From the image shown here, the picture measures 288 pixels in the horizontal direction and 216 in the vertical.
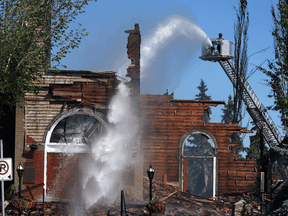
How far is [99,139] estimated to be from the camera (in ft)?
70.5

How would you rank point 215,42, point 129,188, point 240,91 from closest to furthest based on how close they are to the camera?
point 129,188 < point 240,91 < point 215,42

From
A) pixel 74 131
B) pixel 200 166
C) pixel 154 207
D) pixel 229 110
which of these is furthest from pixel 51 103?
pixel 200 166

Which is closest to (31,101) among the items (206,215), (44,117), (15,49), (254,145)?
(44,117)

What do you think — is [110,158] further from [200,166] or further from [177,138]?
[200,166]

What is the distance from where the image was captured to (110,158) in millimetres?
21250

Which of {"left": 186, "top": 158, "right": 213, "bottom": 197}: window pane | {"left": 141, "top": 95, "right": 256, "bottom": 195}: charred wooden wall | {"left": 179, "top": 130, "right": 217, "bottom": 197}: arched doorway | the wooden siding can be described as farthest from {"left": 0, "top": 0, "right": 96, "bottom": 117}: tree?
{"left": 186, "top": 158, "right": 213, "bottom": 197}: window pane

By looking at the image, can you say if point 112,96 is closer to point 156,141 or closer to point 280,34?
point 156,141

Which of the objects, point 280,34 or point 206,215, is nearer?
point 206,215

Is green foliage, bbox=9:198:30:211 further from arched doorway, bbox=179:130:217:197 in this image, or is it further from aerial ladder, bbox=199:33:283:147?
arched doorway, bbox=179:130:217:197

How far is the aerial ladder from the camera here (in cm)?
2725

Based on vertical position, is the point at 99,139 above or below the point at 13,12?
below

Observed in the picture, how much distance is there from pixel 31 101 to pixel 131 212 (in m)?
9.11

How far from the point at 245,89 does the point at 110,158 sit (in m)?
14.1

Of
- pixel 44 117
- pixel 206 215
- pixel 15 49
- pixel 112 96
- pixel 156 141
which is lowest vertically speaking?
pixel 206 215
